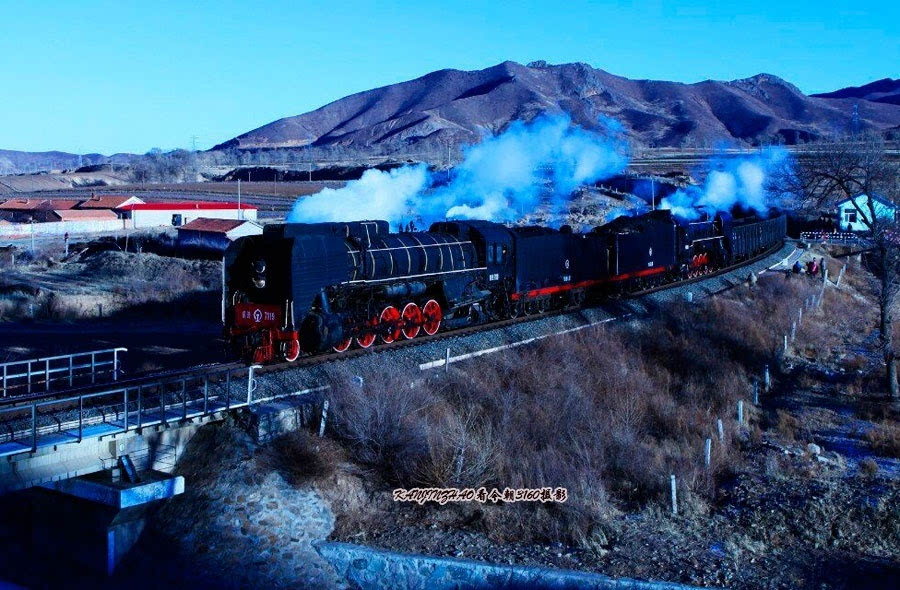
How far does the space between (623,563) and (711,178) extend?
53149 mm

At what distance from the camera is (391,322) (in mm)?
22094

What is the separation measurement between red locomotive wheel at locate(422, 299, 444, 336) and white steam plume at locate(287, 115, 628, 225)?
10.2m

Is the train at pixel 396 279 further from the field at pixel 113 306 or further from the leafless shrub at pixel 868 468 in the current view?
the leafless shrub at pixel 868 468

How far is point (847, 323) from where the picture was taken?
34.2m

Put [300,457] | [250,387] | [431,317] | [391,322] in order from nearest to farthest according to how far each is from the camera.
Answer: [300,457]
[250,387]
[391,322]
[431,317]

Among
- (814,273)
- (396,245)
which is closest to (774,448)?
(396,245)

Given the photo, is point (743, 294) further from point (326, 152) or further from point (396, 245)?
point (326, 152)

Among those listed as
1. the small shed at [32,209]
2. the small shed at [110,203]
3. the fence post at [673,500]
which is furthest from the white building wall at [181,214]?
the fence post at [673,500]

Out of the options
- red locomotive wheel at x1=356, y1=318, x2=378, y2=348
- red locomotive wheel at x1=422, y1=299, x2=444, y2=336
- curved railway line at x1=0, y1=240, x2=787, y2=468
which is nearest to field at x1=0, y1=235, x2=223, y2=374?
red locomotive wheel at x1=356, y1=318, x2=378, y2=348

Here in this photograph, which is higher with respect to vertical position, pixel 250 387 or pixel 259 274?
pixel 259 274

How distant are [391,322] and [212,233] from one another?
1306 inches

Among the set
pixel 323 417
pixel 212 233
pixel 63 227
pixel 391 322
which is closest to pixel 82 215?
pixel 63 227

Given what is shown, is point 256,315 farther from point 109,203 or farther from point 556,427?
point 109,203

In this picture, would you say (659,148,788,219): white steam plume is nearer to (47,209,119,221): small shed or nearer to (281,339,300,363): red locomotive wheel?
(47,209,119,221): small shed
